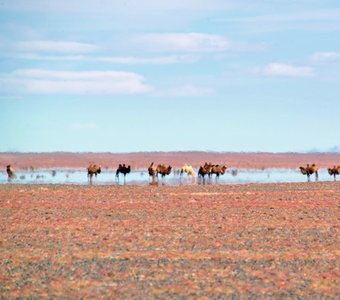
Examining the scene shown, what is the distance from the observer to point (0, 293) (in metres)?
14.4

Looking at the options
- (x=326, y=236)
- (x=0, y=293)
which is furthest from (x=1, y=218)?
Result: (x=0, y=293)

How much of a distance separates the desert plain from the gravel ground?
2cm

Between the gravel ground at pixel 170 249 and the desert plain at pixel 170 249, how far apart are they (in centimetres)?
2

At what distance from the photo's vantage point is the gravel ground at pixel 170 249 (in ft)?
48.4

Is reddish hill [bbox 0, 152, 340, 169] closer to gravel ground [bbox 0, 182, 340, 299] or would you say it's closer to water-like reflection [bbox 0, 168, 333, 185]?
water-like reflection [bbox 0, 168, 333, 185]

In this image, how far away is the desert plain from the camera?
14.7 meters

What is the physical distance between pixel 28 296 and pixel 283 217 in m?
14.7

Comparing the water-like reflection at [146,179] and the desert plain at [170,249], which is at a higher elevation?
the water-like reflection at [146,179]

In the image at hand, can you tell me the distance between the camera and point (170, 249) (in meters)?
19.5

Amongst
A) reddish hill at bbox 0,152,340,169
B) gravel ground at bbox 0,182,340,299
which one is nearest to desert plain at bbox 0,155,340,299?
gravel ground at bbox 0,182,340,299

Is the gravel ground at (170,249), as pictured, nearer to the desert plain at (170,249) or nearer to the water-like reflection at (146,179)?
the desert plain at (170,249)

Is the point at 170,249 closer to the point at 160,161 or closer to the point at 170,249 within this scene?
the point at 170,249

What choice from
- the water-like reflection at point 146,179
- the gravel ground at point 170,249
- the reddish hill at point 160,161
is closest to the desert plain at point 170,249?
the gravel ground at point 170,249

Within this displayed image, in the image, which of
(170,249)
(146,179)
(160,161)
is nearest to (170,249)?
(170,249)
